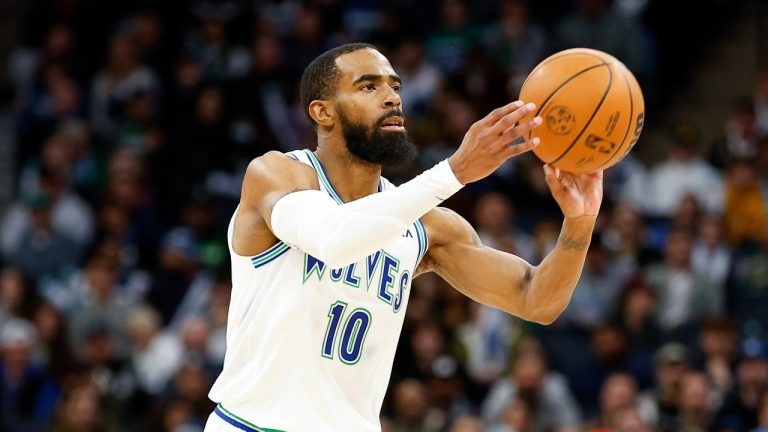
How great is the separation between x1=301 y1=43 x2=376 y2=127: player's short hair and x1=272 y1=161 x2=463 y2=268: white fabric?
0.90 meters

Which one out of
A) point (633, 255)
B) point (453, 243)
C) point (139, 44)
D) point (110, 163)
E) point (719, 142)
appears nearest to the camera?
point (453, 243)

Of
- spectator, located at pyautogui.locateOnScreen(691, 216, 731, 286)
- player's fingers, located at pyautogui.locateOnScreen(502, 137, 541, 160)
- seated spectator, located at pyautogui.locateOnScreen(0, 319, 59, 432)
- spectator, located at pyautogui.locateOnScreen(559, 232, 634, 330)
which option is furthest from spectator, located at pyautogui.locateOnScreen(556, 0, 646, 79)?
player's fingers, located at pyautogui.locateOnScreen(502, 137, 541, 160)

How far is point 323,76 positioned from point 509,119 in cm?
124

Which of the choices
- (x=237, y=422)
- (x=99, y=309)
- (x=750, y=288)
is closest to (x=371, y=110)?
(x=237, y=422)

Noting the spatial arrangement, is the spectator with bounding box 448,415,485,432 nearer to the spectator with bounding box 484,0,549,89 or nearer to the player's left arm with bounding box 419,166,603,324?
the player's left arm with bounding box 419,166,603,324

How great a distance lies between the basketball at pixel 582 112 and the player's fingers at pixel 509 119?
0.28 m

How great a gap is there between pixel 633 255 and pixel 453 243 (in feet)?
21.0

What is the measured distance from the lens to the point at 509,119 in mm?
5082

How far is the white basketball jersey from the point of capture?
5.59 m

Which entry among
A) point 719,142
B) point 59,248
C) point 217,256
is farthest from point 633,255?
point 59,248

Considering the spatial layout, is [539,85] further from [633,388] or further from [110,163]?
[110,163]

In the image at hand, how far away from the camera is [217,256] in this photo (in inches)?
538

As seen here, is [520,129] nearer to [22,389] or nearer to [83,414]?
[83,414]

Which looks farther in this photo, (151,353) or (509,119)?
(151,353)
